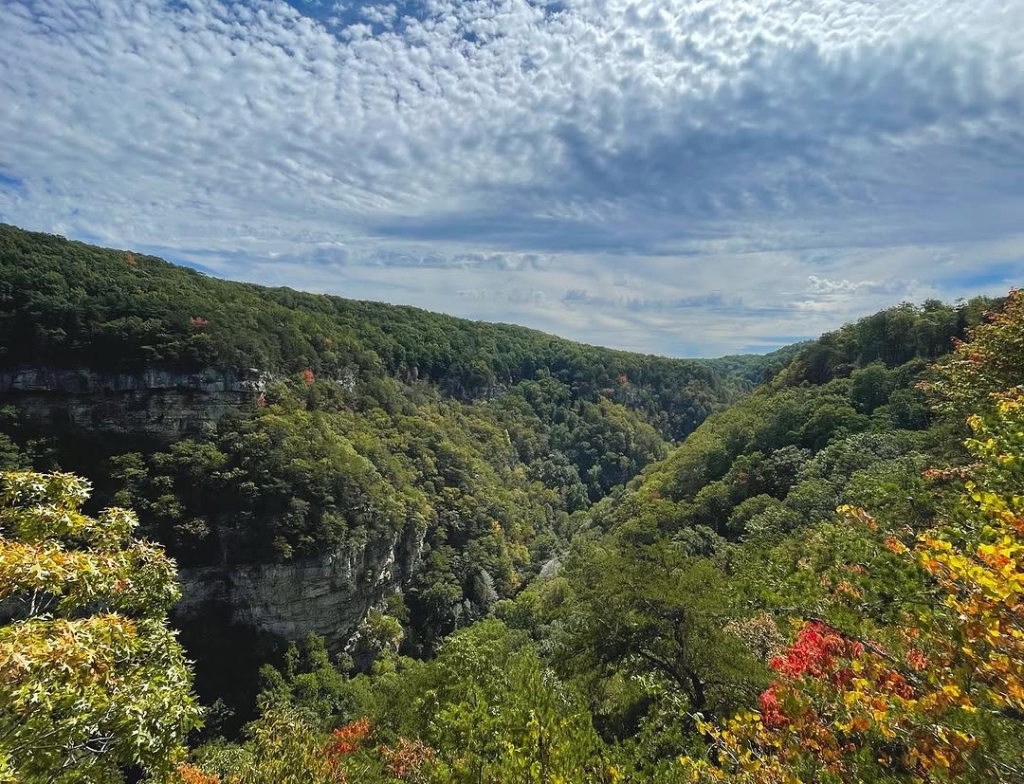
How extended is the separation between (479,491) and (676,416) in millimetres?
98923


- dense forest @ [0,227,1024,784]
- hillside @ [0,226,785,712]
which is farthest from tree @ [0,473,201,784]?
hillside @ [0,226,785,712]

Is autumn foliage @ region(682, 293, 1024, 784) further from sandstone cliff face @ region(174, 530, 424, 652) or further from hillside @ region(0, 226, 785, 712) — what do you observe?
hillside @ region(0, 226, 785, 712)

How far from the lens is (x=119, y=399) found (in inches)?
2083

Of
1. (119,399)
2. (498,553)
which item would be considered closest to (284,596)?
(119,399)

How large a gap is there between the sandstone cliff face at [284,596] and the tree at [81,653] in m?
46.8

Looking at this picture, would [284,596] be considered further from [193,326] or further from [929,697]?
[929,697]

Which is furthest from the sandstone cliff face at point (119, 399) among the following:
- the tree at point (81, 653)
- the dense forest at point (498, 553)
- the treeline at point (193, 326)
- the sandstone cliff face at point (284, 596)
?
the tree at point (81, 653)

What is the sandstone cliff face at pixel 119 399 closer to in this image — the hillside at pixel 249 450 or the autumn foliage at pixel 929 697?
the hillside at pixel 249 450

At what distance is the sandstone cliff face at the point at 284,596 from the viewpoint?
4725 centimetres

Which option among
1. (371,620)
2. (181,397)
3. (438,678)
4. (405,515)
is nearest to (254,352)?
(181,397)

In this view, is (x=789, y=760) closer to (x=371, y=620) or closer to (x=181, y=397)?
(x=371, y=620)

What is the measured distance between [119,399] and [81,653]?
59.8m

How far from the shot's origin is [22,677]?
14.4 feet

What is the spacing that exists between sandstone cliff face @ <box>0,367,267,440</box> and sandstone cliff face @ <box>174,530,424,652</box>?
1611cm
